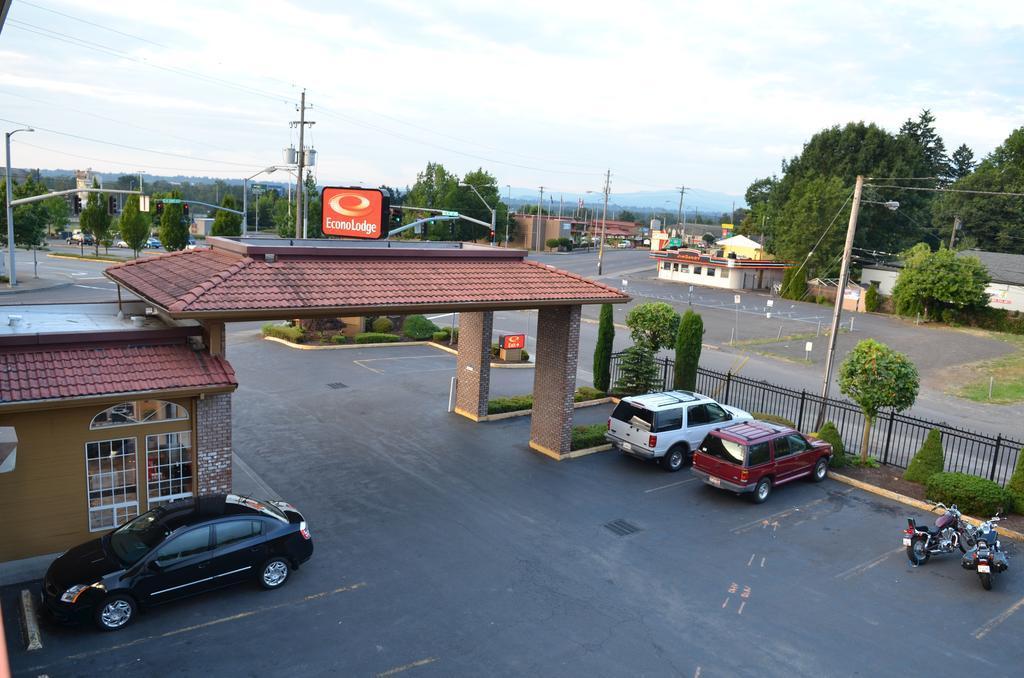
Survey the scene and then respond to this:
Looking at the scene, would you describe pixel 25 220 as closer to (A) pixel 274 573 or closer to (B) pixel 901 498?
(A) pixel 274 573

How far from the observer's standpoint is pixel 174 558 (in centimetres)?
1090

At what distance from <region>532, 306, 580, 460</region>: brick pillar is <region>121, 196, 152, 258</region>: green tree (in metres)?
56.3

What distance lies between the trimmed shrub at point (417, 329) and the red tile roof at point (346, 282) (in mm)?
15323

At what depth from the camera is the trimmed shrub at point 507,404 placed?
73.9ft

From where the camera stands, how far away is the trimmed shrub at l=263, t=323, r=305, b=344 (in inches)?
1268

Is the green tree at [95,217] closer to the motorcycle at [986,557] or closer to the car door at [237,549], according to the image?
the car door at [237,549]

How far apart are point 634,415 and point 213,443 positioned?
1041cm

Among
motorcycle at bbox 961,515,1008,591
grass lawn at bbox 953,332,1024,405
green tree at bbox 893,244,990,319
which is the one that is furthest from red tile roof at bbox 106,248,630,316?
green tree at bbox 893,244,990,319

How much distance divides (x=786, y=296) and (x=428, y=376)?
48.2 metres

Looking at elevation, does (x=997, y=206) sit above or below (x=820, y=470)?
above

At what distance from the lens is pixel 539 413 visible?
19.6 metres

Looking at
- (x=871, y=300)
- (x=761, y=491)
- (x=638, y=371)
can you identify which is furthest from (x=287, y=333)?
(x=871, y=300)

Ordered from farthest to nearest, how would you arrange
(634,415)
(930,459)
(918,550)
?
(634,415) → (930,459) → (918,550)

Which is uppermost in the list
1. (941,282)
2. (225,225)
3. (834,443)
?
(225,225)
